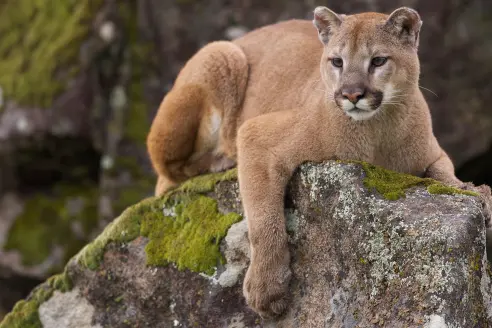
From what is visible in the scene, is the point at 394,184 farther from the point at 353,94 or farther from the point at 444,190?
the point at 353,94

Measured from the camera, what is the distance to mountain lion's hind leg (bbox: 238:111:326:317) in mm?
5969

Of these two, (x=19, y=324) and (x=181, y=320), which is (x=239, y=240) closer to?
(x=181, y=320)

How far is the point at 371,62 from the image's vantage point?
618 centimetres

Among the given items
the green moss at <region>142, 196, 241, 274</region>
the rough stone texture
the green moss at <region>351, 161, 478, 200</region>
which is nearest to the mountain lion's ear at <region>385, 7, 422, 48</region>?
the green moss at <region>351, 161, 478, 200</region>

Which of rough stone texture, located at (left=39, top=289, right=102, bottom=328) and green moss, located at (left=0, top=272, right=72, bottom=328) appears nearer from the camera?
rough stone texture, located at (left=39, top=289, right=102, bottom=328)

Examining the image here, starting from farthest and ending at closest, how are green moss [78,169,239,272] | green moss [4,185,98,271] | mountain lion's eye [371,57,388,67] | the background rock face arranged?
1. green moss [4,185,98,271]
2. green moss [78,169,239,272]
3. mountain lion's eye [371,57,388,67]
4. the background rock face

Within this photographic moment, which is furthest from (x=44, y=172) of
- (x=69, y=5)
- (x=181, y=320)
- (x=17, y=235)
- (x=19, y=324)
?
(x=181, y=320)

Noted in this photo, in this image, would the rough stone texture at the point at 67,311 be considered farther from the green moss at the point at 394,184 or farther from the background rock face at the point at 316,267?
the green moss at the point at 394,184

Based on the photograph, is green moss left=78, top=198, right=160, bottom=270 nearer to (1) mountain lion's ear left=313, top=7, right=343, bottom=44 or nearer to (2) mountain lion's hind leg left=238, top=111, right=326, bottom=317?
(2) mountain lion's hind leg left=238, top=111, right=326, bottom=317

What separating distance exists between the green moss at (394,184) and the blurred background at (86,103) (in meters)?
A: 6.75

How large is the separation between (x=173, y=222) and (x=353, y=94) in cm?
219

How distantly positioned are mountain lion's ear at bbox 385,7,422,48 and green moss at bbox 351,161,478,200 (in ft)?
3.95

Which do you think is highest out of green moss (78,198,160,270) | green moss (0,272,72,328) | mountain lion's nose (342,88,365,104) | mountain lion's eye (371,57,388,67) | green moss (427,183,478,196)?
mountain lion's eye (371,57,388,67)

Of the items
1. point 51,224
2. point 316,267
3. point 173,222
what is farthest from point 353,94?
point 51,224
